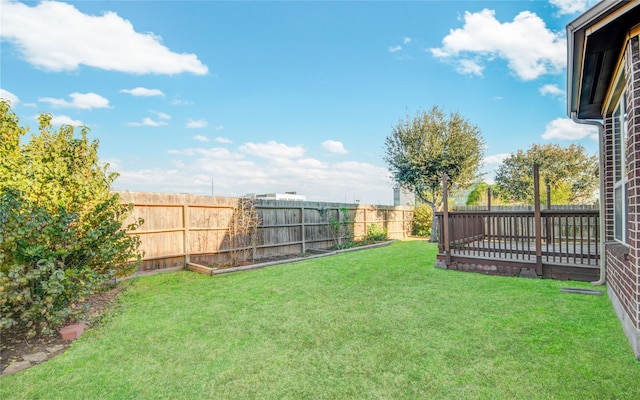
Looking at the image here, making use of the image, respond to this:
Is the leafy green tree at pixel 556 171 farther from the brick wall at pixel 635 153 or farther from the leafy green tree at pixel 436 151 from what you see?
the brick wall at pixel 635 153

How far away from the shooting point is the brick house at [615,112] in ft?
8.64

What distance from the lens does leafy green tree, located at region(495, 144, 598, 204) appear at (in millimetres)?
18625

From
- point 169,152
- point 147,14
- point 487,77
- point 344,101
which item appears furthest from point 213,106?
point 487,77

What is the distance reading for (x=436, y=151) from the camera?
13250mm

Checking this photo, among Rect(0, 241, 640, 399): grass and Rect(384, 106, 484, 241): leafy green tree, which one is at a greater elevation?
Rect(384, 106, 484, 241): leafy green tree

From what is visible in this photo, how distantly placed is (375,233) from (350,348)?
34.4 ft

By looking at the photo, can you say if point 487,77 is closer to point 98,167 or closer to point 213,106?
point 213,106

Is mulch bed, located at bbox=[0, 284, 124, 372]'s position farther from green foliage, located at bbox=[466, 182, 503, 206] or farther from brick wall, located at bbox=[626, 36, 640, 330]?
green foliage, located at bbox=[466, 182, 503, 206]

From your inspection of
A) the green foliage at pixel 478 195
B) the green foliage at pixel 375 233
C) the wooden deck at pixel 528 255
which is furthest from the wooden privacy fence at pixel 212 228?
the green foliage at pixel 478 195

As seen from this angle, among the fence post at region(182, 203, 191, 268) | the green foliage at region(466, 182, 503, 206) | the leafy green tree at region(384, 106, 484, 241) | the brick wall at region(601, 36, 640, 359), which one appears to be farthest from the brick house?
the green foliage at region(466, 182, 503, 206)

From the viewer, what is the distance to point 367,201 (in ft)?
44.9

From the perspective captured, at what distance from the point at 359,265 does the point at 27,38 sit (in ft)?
25.0

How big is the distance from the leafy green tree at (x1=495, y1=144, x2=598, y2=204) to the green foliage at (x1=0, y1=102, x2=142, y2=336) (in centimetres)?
2057

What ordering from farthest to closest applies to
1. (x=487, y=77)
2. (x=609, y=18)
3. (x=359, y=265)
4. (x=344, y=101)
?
1. (x=344, y=101)
2. (x=487, y=77)
3. (x=359, y=265)
4. (x=609, y=18)
